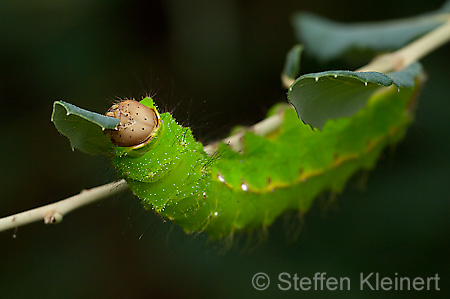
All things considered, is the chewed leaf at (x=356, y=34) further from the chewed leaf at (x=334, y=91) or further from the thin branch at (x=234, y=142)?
the chewed leaf at (x=334, y=91)

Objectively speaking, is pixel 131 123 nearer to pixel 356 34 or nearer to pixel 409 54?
pixel 409 54

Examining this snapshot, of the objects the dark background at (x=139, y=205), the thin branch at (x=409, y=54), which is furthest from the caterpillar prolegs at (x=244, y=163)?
the dark background at (x=139, y=205)

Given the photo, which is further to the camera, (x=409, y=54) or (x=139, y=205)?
(x=139, y=205)

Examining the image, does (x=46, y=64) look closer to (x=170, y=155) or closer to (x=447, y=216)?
(x=170, y=155)

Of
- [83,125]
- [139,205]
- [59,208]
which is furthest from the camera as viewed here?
[139,205]

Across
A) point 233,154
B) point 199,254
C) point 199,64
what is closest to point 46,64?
point 199,64

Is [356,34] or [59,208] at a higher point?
[356,34]

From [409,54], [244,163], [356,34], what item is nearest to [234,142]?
[244,163]
